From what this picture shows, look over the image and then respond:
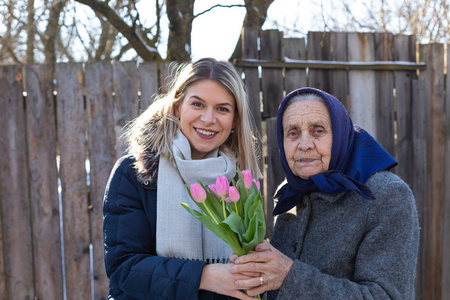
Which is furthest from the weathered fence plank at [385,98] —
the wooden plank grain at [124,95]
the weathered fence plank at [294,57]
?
the wooden plank grain at [124,95]

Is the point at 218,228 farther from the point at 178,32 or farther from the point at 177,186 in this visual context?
the point at 178,32

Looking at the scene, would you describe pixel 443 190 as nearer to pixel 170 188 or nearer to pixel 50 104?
pixel 170 188

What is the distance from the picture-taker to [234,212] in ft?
4.59

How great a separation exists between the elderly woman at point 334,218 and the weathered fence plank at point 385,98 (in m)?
1.73

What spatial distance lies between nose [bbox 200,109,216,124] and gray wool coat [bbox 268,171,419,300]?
643 millimetres

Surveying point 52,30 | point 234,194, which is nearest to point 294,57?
point 234,194

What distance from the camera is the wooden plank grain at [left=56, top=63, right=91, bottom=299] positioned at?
3012mm

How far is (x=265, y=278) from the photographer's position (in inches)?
59.1

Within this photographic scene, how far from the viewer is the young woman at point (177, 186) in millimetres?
1644

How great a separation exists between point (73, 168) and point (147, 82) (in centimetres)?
84

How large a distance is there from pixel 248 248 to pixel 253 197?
0.61 ft

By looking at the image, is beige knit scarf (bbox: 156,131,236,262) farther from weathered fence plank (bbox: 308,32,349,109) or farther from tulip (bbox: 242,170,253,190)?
weathered fence plank (bbox: 308,32,349,109)

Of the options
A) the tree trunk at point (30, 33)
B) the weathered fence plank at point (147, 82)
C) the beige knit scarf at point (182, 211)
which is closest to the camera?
the beige knit scarf at point (182, 211)

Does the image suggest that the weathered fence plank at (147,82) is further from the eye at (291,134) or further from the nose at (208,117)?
the eye at (291,134)
